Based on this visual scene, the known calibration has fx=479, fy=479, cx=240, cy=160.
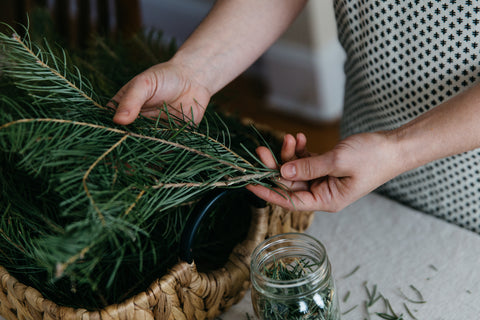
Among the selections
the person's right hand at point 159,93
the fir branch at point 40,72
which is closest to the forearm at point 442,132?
the person's right hand at point 159,93

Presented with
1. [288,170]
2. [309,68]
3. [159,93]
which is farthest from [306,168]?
[309,68]

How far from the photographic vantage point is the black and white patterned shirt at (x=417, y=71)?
2.19 feet

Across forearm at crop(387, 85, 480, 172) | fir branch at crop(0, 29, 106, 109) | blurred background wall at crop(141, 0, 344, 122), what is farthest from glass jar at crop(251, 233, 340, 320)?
blurred background wall at crop(141, 0, 344, 122)

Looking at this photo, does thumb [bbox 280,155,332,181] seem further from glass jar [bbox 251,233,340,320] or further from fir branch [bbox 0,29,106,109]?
fir branch [bbox 0,29,106,109]

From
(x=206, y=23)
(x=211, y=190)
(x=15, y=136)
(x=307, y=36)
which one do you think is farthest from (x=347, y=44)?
(x=307, y=36)

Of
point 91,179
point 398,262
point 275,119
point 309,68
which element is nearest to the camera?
point 91,179

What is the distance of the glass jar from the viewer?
52 centimetres

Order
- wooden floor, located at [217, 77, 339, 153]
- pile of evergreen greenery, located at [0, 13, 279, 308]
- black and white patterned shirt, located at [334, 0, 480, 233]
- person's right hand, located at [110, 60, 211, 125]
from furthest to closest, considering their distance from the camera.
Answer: wooden floor, located at [217, 77, 339, 153] → black and white patterned shirt, located at [334, 0, 480, 233] → person's right hand, located at [110, 60, 211, 125] → pile of evergreen greenery, located at [0, 13, 279, 308]

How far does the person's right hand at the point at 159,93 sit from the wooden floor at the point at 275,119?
1171 mm

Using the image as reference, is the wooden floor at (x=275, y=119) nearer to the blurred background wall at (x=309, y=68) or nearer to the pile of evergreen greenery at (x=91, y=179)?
the blurred background wall at (x=309, y=68)

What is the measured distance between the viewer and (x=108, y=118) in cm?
56

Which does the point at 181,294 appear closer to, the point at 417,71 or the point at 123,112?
the point at 123,112

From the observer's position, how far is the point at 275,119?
7.32 feet

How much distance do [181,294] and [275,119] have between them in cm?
171
